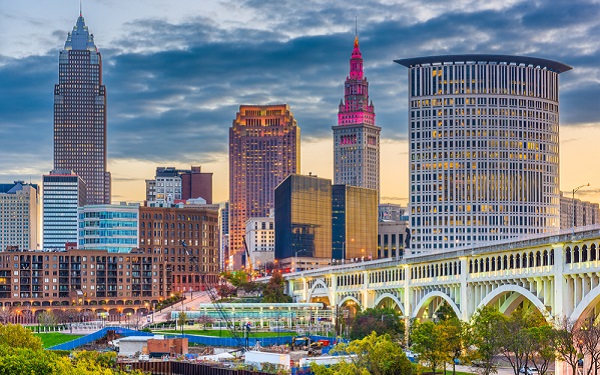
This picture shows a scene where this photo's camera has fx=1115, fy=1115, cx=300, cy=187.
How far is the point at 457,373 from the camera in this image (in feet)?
431

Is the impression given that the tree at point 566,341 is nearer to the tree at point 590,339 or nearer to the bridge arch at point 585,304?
the tree at point 590,339

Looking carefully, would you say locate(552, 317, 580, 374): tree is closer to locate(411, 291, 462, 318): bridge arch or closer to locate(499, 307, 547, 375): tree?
locate(499, 307, 547, 375): tree

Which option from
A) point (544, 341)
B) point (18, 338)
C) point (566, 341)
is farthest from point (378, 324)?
point (566, 341)

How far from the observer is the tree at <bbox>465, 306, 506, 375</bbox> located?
12075cm

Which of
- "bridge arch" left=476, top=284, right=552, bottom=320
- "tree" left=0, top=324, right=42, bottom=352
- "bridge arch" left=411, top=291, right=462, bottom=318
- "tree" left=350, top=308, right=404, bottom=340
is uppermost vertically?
"bridge arch" left=476, top=284, right=552, bottom=320

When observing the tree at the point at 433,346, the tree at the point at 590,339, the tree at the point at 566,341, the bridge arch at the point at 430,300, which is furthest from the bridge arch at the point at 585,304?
the bridge arch at the point at 430,300

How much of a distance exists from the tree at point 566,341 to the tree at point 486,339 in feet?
20.2

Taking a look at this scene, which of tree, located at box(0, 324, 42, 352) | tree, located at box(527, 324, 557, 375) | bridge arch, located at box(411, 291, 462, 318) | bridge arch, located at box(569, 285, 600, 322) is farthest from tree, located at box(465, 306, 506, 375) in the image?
tree, located at box(0, 324, 42, 352)

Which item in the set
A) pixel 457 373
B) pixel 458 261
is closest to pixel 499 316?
pixel 457 373

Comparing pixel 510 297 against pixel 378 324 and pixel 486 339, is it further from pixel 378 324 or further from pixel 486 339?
pixel 378 324

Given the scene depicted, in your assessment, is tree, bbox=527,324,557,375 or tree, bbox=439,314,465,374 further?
tree, bbox=439,314,465,374

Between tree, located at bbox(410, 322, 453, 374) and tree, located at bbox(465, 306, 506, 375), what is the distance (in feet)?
8.45

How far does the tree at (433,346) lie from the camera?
12862 cm

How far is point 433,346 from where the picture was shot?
12888 cm
